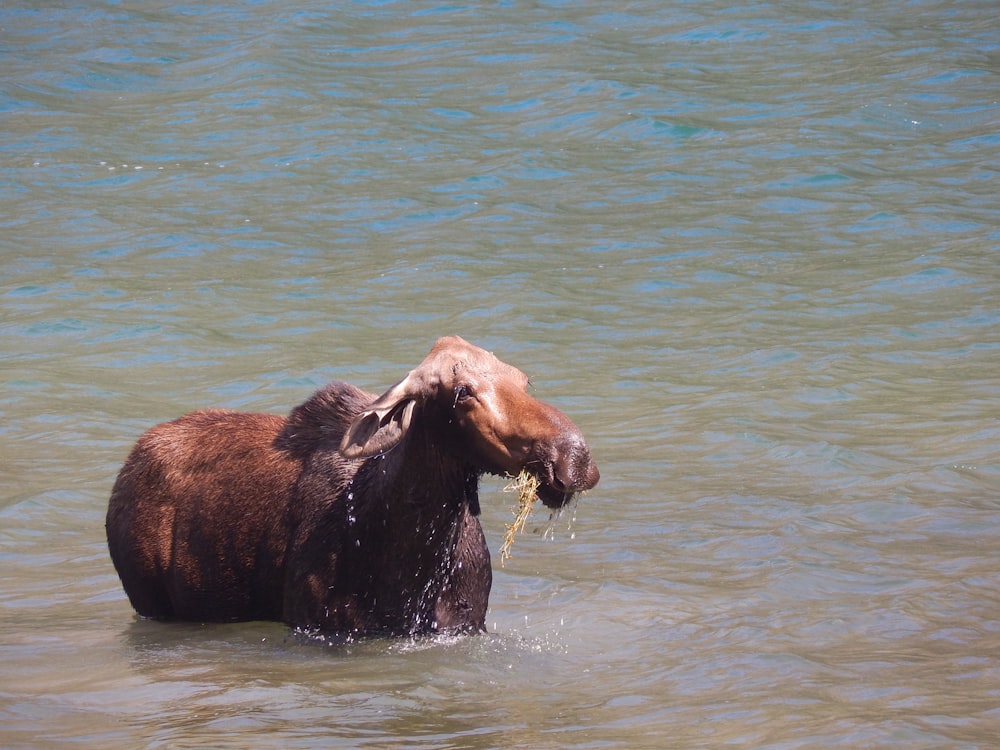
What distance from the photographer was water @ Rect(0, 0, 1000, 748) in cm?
711

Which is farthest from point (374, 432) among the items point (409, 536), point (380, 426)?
point (409, 536)

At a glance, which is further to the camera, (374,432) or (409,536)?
(409,536)

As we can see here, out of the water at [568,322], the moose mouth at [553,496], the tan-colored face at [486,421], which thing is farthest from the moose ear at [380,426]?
the water at [568,322]

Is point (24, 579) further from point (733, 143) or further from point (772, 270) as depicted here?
point (733, 143)

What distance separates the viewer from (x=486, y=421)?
23.9 ft

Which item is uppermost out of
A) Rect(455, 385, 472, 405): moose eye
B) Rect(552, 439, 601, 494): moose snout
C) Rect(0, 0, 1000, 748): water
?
Rect(455, 385, 472, 405): moose eye

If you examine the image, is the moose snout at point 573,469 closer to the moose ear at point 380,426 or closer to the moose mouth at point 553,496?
the moose mouth at point 553,496

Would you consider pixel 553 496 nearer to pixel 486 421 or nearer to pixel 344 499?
pixel 486 421

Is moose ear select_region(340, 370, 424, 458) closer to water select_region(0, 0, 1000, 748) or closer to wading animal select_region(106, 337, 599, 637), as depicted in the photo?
wading animal select_region(106, 337, 599, 637)

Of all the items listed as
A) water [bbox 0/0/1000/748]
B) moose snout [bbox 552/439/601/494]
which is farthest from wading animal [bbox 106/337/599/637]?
water [bbox 0/0/1000/748]

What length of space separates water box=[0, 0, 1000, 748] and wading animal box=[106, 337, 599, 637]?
262mm

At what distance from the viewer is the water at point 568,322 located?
23.3 ft

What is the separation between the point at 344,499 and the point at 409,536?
16.8 inches

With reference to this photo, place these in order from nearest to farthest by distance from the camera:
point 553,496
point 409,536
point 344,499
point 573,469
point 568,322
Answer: point 573,469
point 553,496
point 409,536
point 344,499
point 568,322
